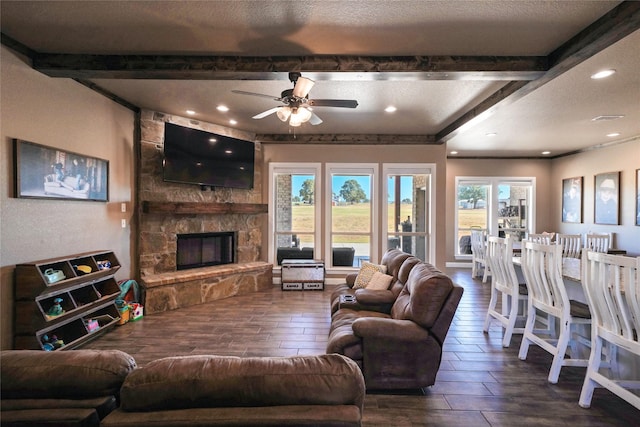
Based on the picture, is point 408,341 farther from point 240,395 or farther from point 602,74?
point 602,74

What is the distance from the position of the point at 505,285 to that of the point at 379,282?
4.75ft

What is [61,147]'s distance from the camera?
330cm

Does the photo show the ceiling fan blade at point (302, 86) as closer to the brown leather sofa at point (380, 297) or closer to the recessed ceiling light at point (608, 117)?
the brown leather sofa at point (380, 297)

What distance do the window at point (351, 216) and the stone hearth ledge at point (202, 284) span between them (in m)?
1.45

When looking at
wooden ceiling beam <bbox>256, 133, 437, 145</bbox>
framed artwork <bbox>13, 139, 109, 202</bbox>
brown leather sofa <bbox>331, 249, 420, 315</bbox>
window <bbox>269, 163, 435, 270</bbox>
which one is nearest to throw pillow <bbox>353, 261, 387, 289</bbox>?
brown leather sofa <bbox>331, 249, 420, 315</bbox>

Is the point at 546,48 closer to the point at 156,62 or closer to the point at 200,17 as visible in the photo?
the point at 200,17

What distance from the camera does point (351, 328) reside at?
2.63 m

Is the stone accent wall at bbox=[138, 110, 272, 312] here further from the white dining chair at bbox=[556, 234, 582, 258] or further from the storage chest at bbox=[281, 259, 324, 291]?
the white dining chair at bbox=[556, 234, 582, 258]

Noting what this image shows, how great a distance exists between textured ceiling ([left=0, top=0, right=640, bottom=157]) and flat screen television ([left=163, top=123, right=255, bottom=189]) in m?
0.50

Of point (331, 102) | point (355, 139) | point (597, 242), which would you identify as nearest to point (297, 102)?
point (331, 102)

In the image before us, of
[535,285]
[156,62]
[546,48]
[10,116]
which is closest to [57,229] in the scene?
[10,116]

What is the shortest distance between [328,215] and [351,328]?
148 inches

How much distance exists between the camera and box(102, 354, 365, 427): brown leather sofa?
3.37 feet

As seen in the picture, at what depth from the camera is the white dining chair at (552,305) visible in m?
2.68
